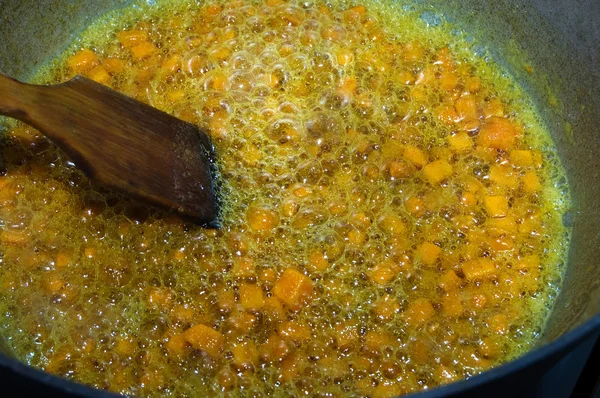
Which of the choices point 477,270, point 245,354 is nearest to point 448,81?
point 477,270

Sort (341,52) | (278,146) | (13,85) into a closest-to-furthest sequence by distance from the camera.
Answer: (13,85)
(278,146)
(341,52)

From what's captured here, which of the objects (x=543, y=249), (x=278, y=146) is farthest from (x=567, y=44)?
(x=278, y=146)

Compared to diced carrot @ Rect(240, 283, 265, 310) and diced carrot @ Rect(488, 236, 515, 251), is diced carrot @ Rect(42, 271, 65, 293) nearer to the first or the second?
diced carrot @ Rect(240, 283, 265, 310)

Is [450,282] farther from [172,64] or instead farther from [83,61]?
[83,61]

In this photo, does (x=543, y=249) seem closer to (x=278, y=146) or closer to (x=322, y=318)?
(x=322, y=318)

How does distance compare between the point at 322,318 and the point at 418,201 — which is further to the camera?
the point at 418,201
